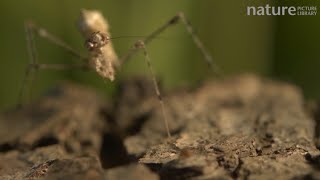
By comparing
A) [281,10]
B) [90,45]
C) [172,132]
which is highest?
[281,10]

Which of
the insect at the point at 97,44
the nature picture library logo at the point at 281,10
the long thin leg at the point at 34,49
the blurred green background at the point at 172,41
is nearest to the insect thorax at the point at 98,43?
the insect at the point at 97,44

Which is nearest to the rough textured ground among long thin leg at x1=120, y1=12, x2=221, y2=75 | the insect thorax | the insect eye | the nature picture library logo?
the insect thorax

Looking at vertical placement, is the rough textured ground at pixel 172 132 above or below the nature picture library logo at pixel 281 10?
below

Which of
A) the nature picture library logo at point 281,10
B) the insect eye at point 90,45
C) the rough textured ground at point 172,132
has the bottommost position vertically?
the rough textured ground at point 172,132

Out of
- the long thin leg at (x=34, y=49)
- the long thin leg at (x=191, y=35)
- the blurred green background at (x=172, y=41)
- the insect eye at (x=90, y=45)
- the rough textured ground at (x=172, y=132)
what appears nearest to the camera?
the rough textured ground at (x=172, y=132)

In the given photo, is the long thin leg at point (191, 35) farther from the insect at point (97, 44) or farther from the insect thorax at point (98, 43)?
the insect thorax at point (98, 43)

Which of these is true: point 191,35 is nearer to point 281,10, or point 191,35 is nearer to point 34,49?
point 281,10

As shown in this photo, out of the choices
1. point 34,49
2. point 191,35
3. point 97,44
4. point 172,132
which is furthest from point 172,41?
point 172,132
